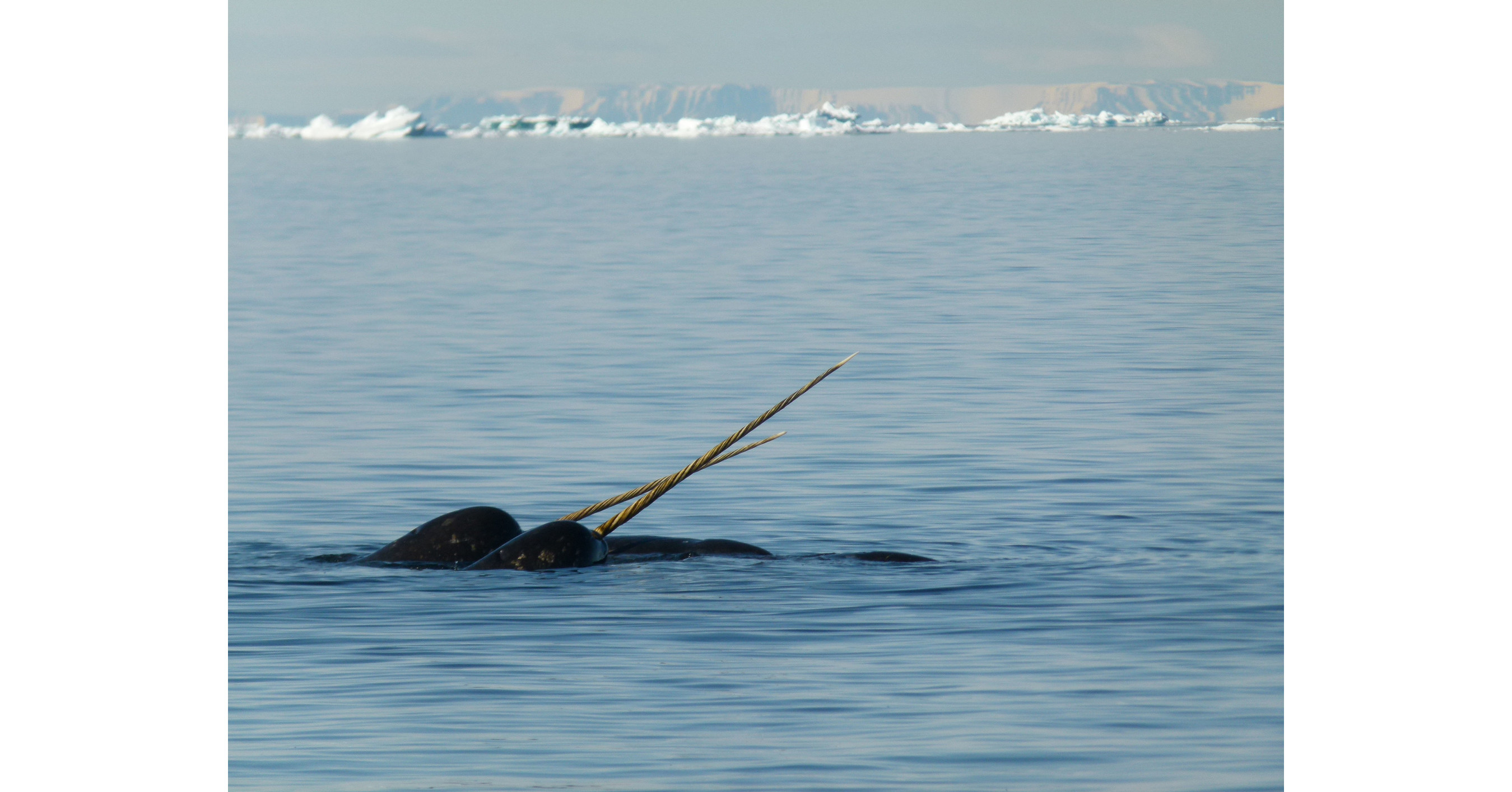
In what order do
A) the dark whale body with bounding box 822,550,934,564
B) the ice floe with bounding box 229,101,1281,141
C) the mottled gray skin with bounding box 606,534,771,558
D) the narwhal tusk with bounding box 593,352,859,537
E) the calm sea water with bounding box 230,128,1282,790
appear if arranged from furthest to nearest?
the ice floe with bounding box 229,101,1281,141
the mottled gray skin with bounding box 606,534,771,558
the dark whale body with bounding box 822,550,934,564
the narwhal tusk with bounding box 593,352,859,537
the calm sea water with bounding box 230,128,1282,790

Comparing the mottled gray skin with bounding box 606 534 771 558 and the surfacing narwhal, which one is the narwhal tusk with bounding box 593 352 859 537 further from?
the mottled gray skin with bounding box 606 534 771 558

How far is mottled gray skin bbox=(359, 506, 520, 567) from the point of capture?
28.2 feet

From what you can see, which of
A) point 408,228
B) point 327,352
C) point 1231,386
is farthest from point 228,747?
point 408,228

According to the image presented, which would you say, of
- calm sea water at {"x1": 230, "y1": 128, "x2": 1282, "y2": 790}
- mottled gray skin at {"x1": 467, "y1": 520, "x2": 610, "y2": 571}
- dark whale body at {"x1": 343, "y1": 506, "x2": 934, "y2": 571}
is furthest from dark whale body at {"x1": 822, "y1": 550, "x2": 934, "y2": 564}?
mottled gray skin at {"x1": 467, "y1": 520, "x2": 610, "y2": 571}

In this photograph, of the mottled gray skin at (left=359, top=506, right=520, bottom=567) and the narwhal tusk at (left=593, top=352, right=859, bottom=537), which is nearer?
the narwhal tusk at (left=593, top=352, right=859, bottom=537)

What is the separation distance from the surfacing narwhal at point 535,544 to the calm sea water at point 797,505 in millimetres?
133

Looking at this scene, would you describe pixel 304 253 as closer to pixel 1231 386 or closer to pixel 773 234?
pixel 773 234

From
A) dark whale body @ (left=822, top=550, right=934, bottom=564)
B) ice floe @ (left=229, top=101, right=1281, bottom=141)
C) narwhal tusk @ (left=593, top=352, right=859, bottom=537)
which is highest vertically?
ice floe @ (left=229, top=101, right=1281, bottom=141)

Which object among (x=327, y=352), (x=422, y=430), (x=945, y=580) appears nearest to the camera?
(x=945, y=580)

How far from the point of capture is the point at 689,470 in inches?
306

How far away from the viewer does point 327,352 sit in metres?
15.4

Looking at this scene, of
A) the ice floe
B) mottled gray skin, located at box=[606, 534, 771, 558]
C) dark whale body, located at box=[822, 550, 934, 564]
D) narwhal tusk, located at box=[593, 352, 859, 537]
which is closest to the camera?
narwhal tusk, located at box=[593, 352, 859, 537]

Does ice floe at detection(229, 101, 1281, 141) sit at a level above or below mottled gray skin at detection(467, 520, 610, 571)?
above

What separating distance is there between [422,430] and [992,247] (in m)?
11.9
